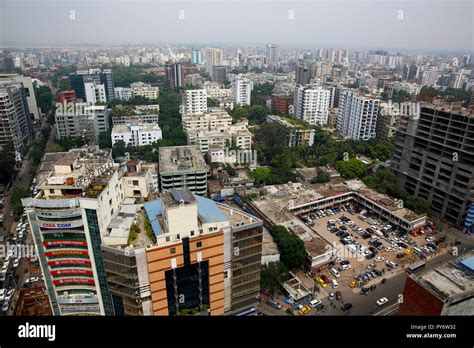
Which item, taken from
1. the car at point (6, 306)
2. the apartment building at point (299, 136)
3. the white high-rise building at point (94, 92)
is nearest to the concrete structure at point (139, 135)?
the apartment building at point (299, 136)

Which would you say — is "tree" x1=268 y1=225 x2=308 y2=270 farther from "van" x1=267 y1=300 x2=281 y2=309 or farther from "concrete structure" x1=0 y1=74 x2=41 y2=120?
"concrete structure" x1=0 y1=74 x2=41 y2=120

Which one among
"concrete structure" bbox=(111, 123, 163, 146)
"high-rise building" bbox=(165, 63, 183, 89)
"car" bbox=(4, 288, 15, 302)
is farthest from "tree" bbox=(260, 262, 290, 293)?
"high-rise building" bbox=(165, 63, 183, 89)

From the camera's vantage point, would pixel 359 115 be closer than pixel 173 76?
Yes

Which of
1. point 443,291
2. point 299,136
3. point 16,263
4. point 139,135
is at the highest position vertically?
point 443,291

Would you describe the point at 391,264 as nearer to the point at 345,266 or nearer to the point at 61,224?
the point at 345,266

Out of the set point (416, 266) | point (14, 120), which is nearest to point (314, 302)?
point (416, 266)
